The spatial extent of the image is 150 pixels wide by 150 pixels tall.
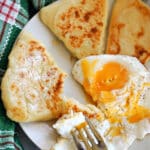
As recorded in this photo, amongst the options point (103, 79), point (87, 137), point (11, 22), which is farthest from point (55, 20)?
point (87, 137)

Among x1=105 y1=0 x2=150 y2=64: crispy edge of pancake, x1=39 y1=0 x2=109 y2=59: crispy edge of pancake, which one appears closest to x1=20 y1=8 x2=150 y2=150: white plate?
x1=39 y1=0 x2=109 y2=59: crispy edge of pancake

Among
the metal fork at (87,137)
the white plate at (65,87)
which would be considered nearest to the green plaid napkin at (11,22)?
the white plate at (65,87)

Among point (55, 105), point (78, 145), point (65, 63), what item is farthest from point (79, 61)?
point (78, 145)

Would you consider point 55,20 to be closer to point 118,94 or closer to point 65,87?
point 65,87

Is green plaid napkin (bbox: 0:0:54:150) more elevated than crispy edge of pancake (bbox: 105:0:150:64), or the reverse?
crispy edge of pancake (bbox: 105:0:150:64)

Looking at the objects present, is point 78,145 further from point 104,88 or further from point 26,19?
point 26,19

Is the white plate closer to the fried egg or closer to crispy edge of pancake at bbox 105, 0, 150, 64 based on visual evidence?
the fried egg
